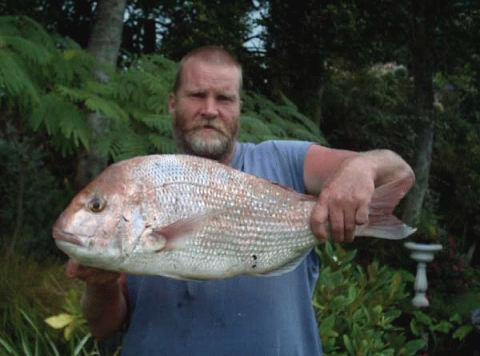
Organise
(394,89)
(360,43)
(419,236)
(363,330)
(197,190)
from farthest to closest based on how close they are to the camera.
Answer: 1. (394,89)
2. (360,43)
3. (419,236)
4. (363,330)
5. (197,190)

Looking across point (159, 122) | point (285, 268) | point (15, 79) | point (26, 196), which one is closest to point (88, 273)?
point (285, 268)

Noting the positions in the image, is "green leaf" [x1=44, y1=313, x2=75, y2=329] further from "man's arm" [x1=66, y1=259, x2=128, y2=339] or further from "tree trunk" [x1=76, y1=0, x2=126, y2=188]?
"man's arm" [x1=66, y1=259, x2=128, y2=339]

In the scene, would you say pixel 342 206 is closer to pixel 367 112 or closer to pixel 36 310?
pixel 36 310

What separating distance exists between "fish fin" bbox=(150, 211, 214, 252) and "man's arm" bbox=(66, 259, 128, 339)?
364mm

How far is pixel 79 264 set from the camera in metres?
2.14

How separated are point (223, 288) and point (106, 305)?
393mm

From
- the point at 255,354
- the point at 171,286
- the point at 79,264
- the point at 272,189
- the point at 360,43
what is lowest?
the point at 255,354

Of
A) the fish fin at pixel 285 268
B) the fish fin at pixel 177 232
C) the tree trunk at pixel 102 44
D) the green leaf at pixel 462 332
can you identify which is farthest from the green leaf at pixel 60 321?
the green leaf at pixel 462 332

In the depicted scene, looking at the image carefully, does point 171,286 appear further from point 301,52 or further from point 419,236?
point 301,52

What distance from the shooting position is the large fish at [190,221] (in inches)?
77.5

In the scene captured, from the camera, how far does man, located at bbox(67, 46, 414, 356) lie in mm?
2480

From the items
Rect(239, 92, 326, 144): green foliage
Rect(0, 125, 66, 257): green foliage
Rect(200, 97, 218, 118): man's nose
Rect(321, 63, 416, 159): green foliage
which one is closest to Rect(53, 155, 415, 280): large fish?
Rect(200, 97, 218, 118): man's nose

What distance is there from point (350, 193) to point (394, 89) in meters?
10.2

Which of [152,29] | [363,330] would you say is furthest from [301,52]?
[363,330]
